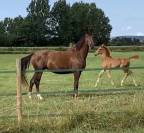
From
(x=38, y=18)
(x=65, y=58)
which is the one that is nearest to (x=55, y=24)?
(x=38, y=18)

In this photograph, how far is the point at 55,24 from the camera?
11544 centimetres

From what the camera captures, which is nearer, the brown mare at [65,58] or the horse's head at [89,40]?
the brown mare at [65,58]

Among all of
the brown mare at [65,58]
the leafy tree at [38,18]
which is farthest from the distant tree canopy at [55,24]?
the brown mare at [65,58]

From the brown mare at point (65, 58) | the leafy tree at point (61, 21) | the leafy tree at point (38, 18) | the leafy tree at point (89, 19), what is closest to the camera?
the brown mare at point (65, 58)

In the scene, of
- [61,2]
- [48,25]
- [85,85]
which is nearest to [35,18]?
[48,25]

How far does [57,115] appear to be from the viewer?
10.4 metres

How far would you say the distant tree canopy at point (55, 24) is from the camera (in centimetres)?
10012

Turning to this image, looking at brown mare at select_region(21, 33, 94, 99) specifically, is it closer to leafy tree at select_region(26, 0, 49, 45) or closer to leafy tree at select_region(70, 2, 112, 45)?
leafy tree at select_region(26, 0, 49, 45)

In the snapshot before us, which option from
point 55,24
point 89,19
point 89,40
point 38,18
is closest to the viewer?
point 89,40

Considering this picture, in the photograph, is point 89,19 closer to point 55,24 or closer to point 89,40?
point 55,24

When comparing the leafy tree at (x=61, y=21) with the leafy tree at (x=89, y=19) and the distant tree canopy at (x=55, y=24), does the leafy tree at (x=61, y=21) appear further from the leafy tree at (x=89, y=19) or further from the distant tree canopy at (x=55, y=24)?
the leafy tree at (x=89, y=19)

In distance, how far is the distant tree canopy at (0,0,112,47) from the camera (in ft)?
328

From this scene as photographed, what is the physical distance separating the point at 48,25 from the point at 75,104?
10299cm

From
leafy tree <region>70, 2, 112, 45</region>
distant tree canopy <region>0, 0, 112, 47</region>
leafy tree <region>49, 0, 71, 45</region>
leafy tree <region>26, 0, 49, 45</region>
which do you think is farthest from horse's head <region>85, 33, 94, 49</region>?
leafy tree <region>70, 2, 112, 45</region>
